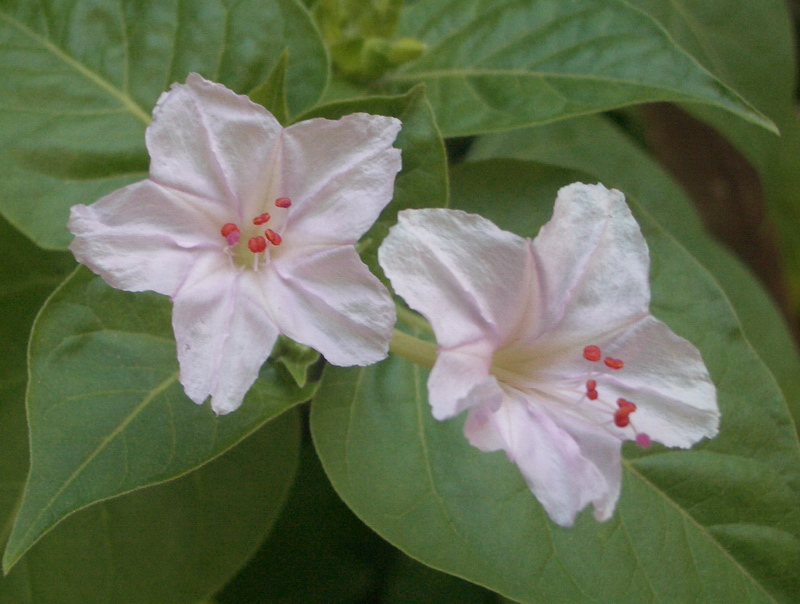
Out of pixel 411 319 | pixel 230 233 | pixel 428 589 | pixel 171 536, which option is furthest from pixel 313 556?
pixel 230 233

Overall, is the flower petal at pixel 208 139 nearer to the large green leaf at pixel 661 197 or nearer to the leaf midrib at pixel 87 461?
the leaf midrib at pixel 87 461

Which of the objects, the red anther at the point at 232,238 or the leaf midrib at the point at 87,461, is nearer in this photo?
the leaf midrib at the point at 87,461

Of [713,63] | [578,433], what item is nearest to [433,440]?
[578,433]

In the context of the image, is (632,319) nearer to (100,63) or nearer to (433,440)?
(433,440)

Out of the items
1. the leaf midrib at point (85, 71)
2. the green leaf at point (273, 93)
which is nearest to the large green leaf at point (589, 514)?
the green leaf at point (273, 93)

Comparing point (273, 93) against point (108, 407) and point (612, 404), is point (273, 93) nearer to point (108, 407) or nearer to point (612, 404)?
point (108, 407)

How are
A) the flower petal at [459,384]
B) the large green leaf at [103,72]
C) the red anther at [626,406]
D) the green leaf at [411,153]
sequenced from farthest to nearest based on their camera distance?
the large green leaf at [103,72], the green leaf at [411,153], the red anther at [626,406], the flower petal at [459,384]

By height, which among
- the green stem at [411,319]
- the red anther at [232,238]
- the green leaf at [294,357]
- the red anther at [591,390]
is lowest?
the green stem at [411,319]
